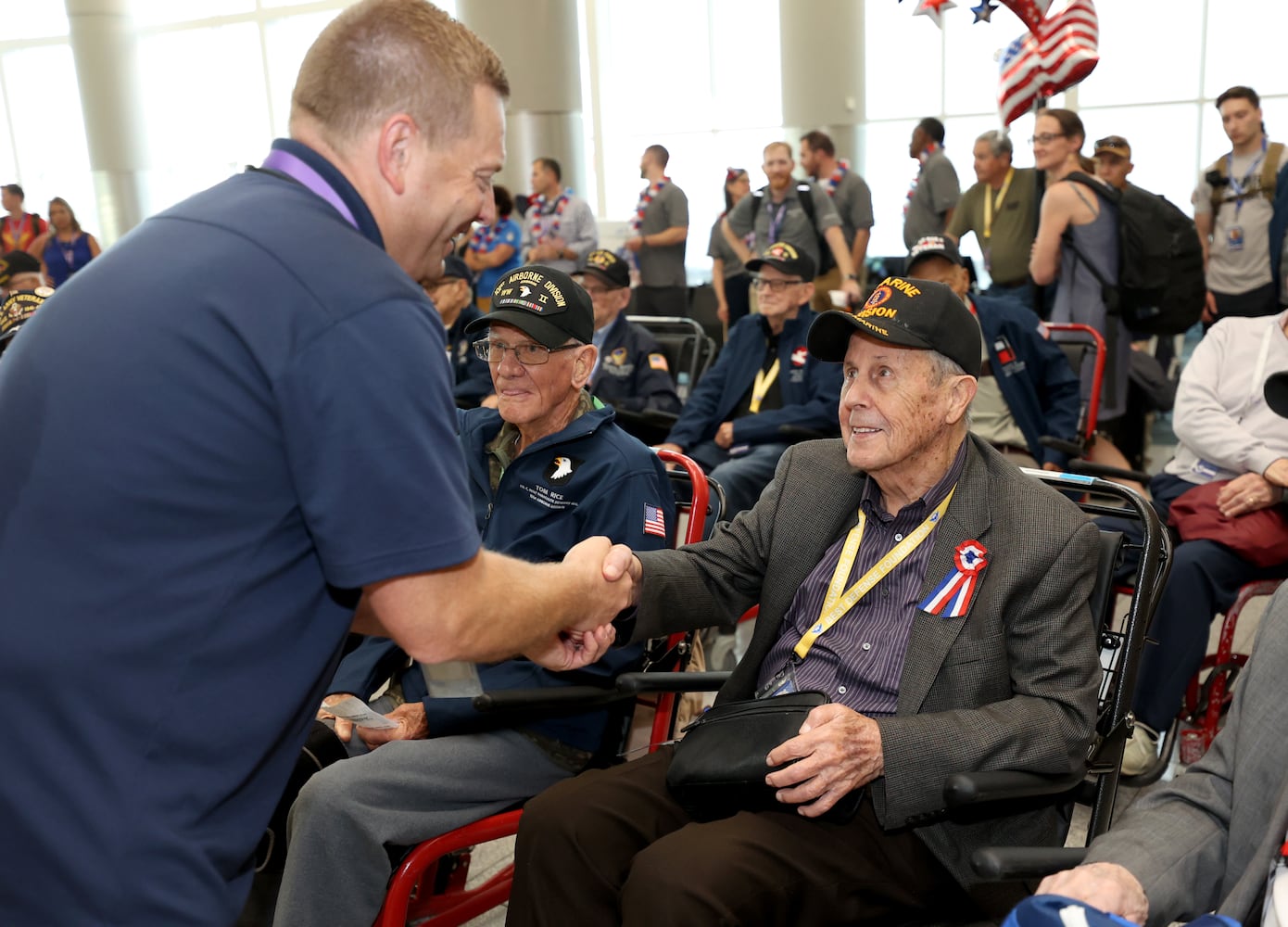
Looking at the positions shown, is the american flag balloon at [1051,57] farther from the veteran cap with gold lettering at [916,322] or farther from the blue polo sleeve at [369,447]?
the blue polo sleeve at [369,447]

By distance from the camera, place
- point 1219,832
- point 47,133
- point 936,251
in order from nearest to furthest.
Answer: point 1219,832 < point 936,251 < point 47,133

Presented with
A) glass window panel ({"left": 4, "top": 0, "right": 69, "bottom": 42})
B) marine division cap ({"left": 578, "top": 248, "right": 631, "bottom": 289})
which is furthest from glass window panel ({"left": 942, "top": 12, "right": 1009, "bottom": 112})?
glass window panel ({"left": 4, "top": 0, "right": 69, "bottom": 42})

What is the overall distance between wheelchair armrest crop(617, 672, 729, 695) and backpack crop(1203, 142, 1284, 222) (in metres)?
5.45

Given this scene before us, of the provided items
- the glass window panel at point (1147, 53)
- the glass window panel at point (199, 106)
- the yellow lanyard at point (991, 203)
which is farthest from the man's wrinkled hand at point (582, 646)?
the glass window panel at point (199, 106)

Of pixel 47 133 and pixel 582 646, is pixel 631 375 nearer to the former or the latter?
pixel 582 646

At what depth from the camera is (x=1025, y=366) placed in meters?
4.39

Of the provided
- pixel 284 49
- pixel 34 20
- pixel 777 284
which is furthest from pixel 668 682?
pixel 34 20

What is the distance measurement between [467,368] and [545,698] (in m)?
3.79

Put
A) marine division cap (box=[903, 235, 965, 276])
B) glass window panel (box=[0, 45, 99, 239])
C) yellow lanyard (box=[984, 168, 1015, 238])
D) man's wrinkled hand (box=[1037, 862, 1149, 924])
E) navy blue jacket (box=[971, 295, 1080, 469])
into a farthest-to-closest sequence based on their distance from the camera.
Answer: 1. glass window panel (box=[0, 45, 99, 239])
2. yellow lanyard (box=[984, 168, 1015, 238])
3. marine division cap (box=[903, 235, 965, 276])
4. navy blue jacket (box=[971, 295, 1080, 469])
5. man's wrinkled hand (box=[1037, 862, 1149, 924])

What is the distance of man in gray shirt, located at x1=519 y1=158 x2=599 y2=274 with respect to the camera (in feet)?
28.9

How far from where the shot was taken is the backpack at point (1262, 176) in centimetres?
625

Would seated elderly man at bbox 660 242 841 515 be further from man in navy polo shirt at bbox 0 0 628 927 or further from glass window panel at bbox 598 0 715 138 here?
glass window panel at bbox 598 0 715 138

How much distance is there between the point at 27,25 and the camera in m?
18.4

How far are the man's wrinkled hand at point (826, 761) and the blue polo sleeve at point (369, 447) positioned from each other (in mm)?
843
